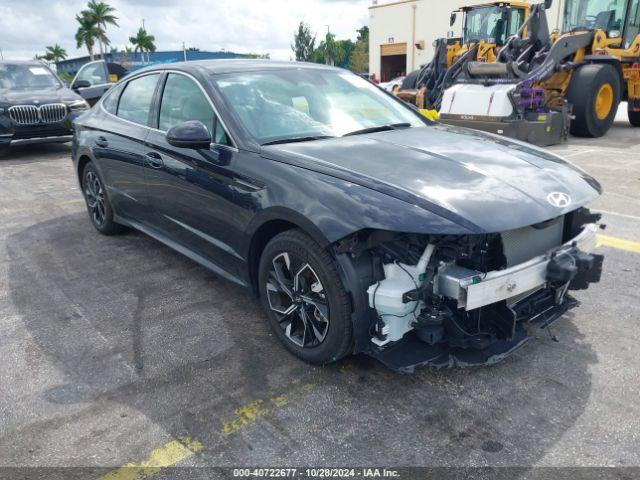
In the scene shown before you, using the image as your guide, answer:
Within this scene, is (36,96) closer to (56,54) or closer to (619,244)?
(619,244)

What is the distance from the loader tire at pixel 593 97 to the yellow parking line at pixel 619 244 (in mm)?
6998

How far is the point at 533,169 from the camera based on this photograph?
290 cm

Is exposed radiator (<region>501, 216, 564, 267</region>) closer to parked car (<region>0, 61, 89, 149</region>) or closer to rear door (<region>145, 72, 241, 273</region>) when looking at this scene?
rear door (<region>145, 72, 241, 273</region>)

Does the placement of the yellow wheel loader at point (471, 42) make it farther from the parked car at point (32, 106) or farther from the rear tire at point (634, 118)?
the parked car at point (32, 106)

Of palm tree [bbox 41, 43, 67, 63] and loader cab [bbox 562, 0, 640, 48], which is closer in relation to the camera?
loader cab [bbox 562, 0, 640, 48]

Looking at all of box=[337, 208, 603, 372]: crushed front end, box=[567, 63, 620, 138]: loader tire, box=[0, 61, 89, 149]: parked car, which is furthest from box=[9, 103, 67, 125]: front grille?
box=[567, 63, 620, 138]: loader tire

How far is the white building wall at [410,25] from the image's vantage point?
136 ft

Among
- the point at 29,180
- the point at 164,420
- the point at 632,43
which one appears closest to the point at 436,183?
the point at 164,420

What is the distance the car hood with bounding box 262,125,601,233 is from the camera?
95.3 inches

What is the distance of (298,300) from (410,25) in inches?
1818

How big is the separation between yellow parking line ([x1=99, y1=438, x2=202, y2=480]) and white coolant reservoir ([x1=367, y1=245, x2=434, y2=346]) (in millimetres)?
1002

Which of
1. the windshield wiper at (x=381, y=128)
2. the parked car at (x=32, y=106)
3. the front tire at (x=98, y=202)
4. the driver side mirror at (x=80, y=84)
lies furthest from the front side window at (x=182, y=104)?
the driver side mirror at (x=80, y=84)

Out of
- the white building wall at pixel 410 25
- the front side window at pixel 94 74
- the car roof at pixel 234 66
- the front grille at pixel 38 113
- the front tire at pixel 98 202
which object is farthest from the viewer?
the white building wall at pixel 410 25

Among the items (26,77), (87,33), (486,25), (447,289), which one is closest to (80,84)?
(26,77)
